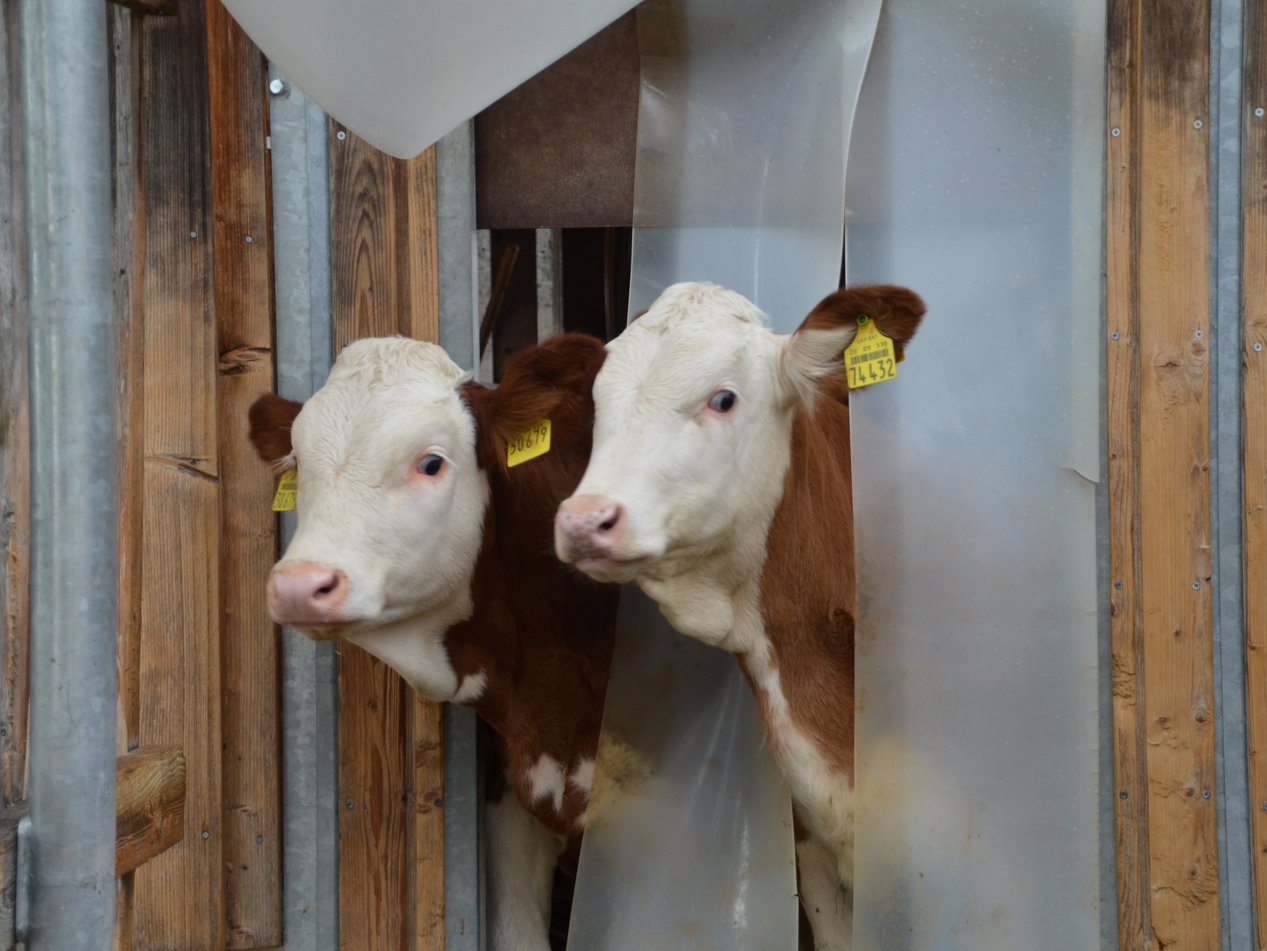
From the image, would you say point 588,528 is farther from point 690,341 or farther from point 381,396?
point 381,396

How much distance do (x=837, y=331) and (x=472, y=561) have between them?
3.86ft

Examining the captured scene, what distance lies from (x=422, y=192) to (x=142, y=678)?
5.42 feet

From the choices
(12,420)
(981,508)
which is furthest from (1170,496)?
(12,420)

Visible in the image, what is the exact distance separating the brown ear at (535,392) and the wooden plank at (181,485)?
0.90 m

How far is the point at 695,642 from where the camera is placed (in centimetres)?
366

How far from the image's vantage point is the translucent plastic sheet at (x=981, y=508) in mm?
3178

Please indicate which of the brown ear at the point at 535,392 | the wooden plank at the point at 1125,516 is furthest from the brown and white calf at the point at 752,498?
the wooden plank at the point at 1125,516

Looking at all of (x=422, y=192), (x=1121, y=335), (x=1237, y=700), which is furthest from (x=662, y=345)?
(x=1237, y=700)

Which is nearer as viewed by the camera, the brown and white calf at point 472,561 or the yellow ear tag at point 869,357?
the yellow ear tag at point 869,357

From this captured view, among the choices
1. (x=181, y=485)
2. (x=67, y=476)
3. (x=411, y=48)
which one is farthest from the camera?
(x=181, y=485)

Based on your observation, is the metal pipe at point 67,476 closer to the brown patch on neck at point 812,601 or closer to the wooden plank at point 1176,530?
the brown patch on neck at point 812,601

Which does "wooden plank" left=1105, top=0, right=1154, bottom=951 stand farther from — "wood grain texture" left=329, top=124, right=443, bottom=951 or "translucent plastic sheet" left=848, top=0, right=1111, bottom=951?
"wood grain texture" left=329, top=124, right=443, bottom=951

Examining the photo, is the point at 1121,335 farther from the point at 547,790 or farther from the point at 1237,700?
the point at 547,790

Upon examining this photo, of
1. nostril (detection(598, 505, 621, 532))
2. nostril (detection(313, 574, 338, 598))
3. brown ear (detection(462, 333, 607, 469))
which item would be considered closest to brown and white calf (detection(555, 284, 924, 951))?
nostril (detection(598, 505, 621, 532))
